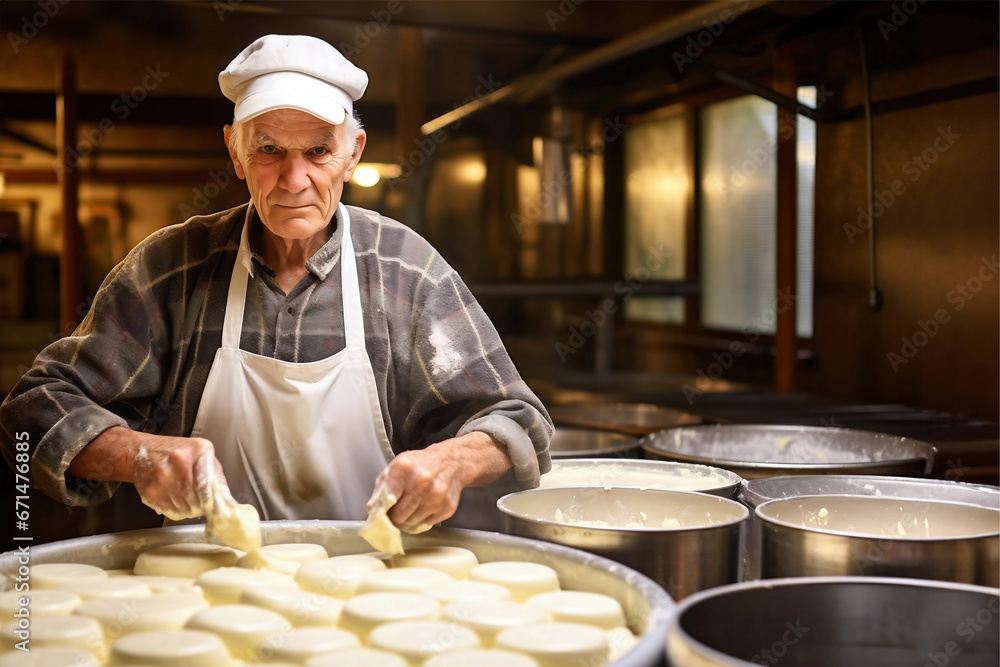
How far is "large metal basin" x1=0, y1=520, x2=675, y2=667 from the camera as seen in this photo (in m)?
1.13

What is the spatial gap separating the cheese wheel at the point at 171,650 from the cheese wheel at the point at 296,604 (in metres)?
0.11

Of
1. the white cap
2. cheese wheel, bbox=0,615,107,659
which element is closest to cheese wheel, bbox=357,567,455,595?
cheese wheel, bbox=0,615,107,659

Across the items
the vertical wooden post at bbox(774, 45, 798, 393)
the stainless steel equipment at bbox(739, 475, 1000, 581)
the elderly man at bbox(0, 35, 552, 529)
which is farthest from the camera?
the vertical wooden post at bbox(774, 45, 798, 393)

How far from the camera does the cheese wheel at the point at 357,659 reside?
41.6 inches

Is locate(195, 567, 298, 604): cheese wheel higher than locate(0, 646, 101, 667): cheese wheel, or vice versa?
locate(195, 567, 298, 604): cheese wheel

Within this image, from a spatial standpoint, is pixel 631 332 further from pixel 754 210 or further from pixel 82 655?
pixel 82 655

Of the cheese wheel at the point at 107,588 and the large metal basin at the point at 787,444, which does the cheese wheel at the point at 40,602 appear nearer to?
the cheese wheel at the point at 107,588

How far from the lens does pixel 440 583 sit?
1.31 metres

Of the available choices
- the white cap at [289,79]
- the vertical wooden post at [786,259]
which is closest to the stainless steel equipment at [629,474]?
the white cap at [289,79]

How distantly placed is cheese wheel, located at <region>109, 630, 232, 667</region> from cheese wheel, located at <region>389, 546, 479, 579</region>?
0.33m

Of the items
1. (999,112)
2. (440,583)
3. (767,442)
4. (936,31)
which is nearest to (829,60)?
(936,31)

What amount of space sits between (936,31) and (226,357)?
255cm

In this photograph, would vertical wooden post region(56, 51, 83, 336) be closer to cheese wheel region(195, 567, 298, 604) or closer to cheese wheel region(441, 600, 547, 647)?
cheese wheel region(195, 567, 298, 604)

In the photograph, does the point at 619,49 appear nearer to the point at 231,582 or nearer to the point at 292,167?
the point at 292,167
